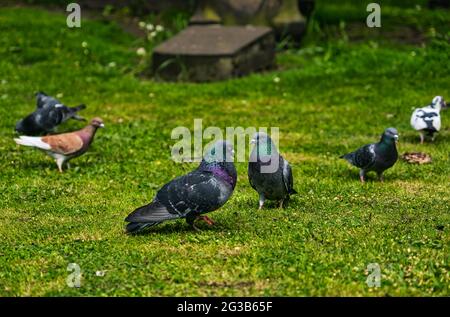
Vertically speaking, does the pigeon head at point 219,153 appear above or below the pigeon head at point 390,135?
above

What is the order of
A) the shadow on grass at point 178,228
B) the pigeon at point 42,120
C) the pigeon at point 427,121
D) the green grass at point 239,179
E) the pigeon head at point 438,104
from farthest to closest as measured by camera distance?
the pigeon head at point 438,104, the pigeon at point 42,120, the pigeon at point 427,121, the shadow on grass at point 178,228, the green grass at point 239,179

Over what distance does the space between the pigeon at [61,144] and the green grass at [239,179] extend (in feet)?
0.75

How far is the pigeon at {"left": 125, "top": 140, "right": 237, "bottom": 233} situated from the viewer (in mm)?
6652

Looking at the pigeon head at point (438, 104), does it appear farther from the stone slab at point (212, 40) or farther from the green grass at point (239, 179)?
the stone slab at point (212, 40)

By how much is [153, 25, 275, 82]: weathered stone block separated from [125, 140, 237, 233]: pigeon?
7601 millimetres

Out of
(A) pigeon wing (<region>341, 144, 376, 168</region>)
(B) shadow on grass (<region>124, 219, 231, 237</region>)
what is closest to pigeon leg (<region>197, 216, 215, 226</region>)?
(B) shadow on grass (<region>124, 219, 231, 237</region>)

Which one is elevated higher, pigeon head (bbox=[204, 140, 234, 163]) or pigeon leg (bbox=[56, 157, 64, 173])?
pigeon head (bbox=[204, 140, 234, 163])

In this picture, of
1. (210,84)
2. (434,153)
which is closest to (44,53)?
(210,84)

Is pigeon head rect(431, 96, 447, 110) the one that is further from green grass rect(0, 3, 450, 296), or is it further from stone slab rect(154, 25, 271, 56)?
stone slab rect(154, 25, 271, 56)

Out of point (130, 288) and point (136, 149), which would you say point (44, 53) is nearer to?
point (136, 149)

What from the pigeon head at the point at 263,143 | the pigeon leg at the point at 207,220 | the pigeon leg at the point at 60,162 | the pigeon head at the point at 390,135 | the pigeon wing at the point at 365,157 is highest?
the pigeon head at the point at 263,143

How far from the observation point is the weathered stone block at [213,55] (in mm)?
14383

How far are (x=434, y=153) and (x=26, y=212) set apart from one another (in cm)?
489

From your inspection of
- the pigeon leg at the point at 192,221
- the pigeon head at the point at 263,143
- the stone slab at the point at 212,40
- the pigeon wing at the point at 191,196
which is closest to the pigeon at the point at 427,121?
the pigeon head at the point at 263,143
